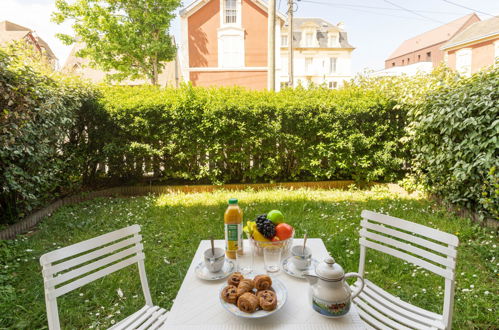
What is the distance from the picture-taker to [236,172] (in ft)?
19.9

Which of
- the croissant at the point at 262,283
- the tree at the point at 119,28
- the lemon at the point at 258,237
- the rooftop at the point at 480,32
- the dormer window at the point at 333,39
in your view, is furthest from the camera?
the dormer window at the point at 333,39

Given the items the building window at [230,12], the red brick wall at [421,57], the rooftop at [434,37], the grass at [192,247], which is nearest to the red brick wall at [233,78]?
→ the building window at [230,12]

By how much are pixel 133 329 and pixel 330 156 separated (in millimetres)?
4955

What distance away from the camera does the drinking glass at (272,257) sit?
4.71ft

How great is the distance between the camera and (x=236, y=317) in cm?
113

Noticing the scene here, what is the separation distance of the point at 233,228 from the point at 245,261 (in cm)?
21

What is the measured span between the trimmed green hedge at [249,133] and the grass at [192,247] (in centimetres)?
64

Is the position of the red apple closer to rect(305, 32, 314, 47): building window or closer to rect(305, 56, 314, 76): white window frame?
rect(305, 56, 314, 76): white window frame

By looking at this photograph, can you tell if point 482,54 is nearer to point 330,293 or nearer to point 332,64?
point 332,64

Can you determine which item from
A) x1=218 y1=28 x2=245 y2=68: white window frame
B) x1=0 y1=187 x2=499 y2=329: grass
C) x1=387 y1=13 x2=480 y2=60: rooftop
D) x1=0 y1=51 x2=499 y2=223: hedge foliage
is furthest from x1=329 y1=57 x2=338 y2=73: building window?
x1=0 y1=187 x2=499 y2=329: grass

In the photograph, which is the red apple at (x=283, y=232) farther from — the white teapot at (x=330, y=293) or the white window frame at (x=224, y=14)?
the white window frame at (x=224, y=14)

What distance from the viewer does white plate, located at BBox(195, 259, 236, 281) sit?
54.7 inches

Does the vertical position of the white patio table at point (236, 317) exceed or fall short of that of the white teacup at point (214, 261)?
it falls short

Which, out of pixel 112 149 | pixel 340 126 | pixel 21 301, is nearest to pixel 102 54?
pixel 112 149
